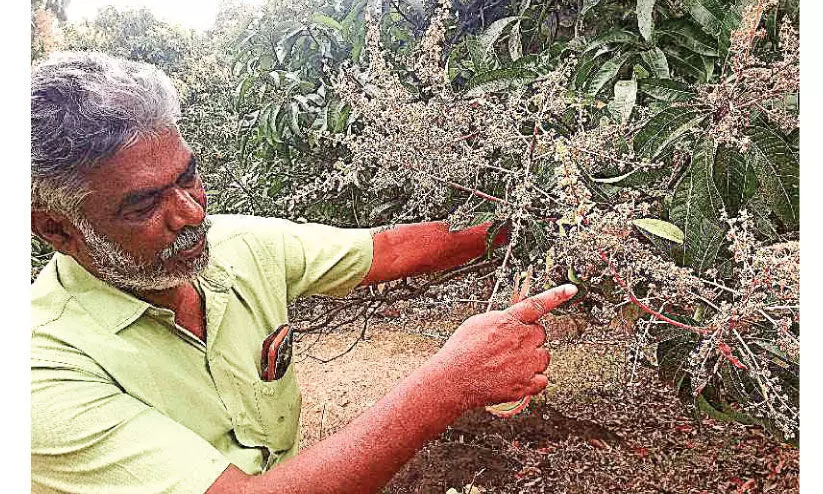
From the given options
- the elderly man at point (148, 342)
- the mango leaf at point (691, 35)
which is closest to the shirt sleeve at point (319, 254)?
the elderly man at point (148, 342)

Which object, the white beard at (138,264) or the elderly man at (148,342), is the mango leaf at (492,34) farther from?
the white beard at (138,264)

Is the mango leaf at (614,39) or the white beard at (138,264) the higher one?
the mango leaf at (614,39)

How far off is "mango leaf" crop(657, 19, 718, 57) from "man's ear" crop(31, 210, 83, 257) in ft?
2.28

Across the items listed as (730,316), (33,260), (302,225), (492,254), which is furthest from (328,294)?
(730,316)

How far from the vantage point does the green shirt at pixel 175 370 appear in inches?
32.4

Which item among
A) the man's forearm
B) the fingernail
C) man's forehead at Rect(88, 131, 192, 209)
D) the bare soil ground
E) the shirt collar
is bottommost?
the bare soil ground

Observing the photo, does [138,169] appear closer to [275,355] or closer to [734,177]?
[275,355]

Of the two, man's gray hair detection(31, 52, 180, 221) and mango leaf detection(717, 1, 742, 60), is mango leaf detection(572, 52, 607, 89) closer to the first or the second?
mango leaf detection(717, 1, 742, 60)

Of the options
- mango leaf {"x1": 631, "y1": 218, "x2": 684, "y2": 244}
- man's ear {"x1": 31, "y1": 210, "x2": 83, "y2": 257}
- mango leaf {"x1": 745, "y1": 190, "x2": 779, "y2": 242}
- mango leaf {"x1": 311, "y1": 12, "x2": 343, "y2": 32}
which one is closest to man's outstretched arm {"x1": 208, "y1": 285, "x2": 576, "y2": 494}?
mango leaf {"x1": 631, "y1": 218, "x2": 684, "y2": 244}

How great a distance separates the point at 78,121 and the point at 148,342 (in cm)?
27

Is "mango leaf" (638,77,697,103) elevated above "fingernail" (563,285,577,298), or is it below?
above

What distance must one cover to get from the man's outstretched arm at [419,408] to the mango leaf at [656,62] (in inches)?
10.2

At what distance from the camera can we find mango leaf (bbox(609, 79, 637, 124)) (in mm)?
850
